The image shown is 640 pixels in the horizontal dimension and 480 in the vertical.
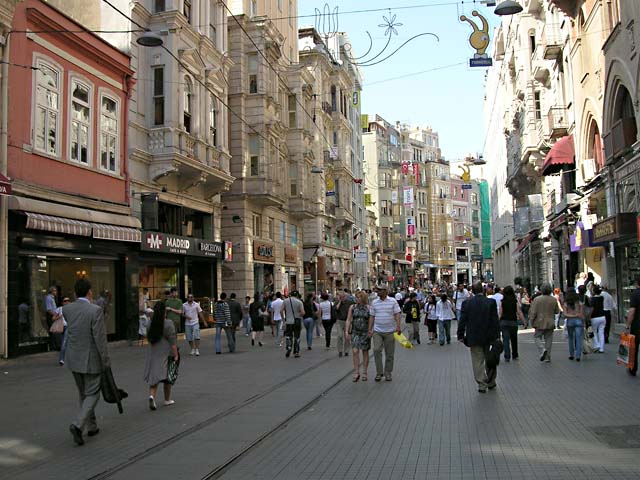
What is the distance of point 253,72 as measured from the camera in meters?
32.8

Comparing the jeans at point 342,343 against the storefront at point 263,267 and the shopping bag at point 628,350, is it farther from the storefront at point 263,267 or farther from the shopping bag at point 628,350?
the storefront at point 263,267

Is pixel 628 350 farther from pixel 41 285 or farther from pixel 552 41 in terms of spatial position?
pixel 552 41

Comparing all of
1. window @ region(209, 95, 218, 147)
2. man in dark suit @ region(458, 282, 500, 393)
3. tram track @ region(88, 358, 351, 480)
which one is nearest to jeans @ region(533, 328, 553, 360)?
man in dark suit @ region(458, 282, 500, 393)

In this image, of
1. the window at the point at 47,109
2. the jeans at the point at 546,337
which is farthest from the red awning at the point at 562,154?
the window at the point at 47,109

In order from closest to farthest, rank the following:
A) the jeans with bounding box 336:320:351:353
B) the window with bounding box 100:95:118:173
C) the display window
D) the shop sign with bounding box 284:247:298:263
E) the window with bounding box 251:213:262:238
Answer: the display window → the jeans with bounding box 336:320:351:353 → the window with bounding box 100:95:118:173 → the window with bounding box 251:213:262:238 → the shop sign with bounding box 284:247:298:263

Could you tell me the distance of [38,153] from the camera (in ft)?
56.2

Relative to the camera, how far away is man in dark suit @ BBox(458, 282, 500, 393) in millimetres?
10867

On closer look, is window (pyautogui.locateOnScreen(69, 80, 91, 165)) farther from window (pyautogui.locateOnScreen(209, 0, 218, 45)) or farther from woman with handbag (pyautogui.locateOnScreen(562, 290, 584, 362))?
woman with handbag (pyautogui.locateOnScreen(562, 290, 584, 362))

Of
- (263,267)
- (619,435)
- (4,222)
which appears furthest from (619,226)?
(263,267)

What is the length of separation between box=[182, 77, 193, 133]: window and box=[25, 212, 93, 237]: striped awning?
7.84m

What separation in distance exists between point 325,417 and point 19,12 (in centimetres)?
1323

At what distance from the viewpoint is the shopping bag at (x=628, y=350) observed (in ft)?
38.1

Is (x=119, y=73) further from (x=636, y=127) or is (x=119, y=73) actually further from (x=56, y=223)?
(x=636, y=127)

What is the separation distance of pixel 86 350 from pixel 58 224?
1012 cm
